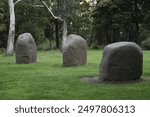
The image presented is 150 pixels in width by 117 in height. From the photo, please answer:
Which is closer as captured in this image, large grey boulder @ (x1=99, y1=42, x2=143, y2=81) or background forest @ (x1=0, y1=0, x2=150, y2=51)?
large grey boulder @ (x1=99, y1=42, x2=143, y2=81)

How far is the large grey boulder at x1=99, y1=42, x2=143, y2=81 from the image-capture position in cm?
1185

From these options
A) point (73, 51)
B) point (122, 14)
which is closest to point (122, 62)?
point (73, 51)

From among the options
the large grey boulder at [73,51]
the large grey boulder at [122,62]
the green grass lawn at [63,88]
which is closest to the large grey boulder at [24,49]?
the large grey boulder at [73,51]

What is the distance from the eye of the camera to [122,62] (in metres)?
11.9

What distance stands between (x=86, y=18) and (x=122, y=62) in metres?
40.0

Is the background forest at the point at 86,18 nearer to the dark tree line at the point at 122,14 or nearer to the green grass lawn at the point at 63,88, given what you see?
the dark tree line at the point at 122,14

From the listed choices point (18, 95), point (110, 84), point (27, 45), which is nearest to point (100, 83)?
point (110, 84)

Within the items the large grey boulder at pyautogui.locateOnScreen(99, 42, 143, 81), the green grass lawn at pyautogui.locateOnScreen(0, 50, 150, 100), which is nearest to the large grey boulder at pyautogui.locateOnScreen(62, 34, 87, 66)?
the green grass lawn at pyautogui.locateOnScreen(0, 50, 150, 100)

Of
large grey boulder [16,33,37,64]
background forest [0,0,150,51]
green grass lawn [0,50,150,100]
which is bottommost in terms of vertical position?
green grass lawn [0,50,150,100]

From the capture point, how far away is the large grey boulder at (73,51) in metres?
17.4

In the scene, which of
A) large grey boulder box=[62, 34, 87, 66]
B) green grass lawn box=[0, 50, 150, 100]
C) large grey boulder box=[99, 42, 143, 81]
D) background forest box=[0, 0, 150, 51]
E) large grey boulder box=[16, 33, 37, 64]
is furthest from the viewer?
background forest box=[0, 0, 150, 51]

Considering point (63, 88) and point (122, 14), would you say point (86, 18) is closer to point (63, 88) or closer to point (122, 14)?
point (122, 14)

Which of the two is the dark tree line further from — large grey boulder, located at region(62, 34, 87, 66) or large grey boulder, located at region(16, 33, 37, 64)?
large grey boulder, located at region(62, 34, 87, 66)

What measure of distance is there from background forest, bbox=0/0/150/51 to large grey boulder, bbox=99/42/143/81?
25.3m
